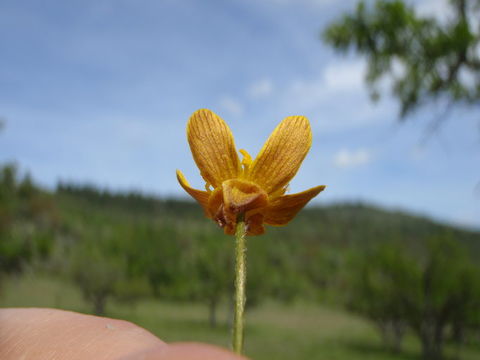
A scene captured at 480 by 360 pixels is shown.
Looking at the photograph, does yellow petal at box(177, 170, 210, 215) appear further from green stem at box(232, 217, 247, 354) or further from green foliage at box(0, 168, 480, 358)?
green foliage at box(0, 168, 480, 358)

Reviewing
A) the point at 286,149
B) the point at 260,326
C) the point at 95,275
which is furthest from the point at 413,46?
the point at 260,326

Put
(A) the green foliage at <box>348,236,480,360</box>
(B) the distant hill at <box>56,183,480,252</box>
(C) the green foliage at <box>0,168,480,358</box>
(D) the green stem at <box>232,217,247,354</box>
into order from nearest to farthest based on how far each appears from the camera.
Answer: (D) the green stem at <box>232,217,247,354</box>
(A) the green foliage at <box>348,236,480,360</box>
(C) the green foliage at <box>0,168,480,358</box>
(B) the distant hill at <box>56,183,480,252</box>

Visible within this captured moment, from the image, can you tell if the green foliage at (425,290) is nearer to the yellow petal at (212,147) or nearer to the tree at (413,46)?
the tree at (413,46)

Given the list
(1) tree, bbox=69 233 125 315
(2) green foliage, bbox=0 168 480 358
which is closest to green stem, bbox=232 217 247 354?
(2) green foliage, bbox=0 168 480 358

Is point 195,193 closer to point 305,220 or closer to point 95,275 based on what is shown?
point 95,275

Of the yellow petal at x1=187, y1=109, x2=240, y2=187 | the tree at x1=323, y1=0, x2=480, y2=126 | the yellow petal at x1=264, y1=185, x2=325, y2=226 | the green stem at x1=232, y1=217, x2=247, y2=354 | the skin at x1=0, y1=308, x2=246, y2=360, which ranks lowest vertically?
the skin at x1=0, y1=308, x2=246, y2=360

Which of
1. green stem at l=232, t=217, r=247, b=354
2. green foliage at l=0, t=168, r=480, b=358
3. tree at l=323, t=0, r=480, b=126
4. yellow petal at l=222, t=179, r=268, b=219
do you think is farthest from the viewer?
green foliage at l=0, t=168, r=480, b=358

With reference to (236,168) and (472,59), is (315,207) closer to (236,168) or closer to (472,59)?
(472,59)
